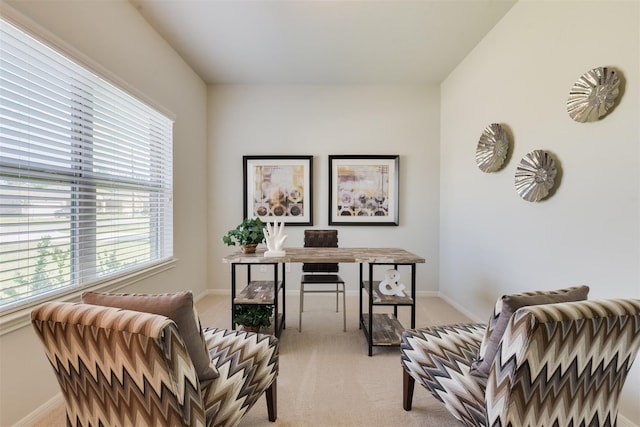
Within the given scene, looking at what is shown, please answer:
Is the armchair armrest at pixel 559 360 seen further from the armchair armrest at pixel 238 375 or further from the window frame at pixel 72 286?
the window frame at pixel 72 286

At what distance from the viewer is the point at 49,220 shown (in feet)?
5.19

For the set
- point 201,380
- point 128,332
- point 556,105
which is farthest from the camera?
point 556,105

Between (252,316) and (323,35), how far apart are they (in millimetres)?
2729

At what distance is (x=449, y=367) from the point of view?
127 centimetres

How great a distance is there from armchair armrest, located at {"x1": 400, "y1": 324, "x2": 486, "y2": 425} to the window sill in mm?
2101

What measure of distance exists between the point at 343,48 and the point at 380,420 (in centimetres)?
319

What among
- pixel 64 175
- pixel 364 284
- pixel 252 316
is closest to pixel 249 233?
pixel 252 316

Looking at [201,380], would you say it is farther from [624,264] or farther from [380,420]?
[624,264]

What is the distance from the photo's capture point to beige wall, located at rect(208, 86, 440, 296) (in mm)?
3625

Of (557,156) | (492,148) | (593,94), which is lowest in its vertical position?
(557,156)

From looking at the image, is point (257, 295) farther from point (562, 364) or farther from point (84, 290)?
point (562, 364)

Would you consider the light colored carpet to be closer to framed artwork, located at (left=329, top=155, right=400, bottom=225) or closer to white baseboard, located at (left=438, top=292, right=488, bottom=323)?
white baseboard, located at (left=438, top=292, right=488, bottom=323)

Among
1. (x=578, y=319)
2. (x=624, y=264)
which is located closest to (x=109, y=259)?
(x=578, y=319)

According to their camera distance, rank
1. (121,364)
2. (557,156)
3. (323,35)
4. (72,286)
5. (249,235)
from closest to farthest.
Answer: (121,364) < (72,286) < (557,156) < (249,235) < (323,35)
